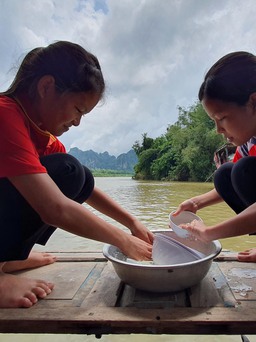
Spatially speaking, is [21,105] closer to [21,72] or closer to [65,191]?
[21,72]

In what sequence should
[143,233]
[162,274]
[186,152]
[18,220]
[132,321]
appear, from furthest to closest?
[186,152], [143,233], [18,220], [162,274], [132,321]

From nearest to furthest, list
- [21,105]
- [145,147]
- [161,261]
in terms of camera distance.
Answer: [21,105] < [161,261] < [145,147]

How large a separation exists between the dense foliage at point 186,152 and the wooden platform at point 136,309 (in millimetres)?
12706

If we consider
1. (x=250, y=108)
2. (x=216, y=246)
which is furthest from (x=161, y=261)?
(x=250, y=108)

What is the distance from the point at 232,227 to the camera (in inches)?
37.2

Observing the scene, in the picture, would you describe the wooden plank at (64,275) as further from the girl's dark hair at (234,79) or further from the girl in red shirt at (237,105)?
the girl's dark hair at (234,79)

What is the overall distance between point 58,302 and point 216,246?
1.75ft

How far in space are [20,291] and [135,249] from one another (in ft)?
1.19

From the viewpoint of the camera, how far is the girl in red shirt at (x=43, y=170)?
0.84 meters

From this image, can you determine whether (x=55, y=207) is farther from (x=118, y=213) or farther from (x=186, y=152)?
(x=186, y=152)

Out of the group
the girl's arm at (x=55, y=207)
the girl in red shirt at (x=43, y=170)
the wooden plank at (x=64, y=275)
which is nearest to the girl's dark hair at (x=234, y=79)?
the girl in red shirt at (x=43, y=170)

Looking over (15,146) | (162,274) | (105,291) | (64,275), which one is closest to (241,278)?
(162,274)

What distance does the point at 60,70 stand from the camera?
3.43 ft

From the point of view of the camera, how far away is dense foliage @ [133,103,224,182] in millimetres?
17297
